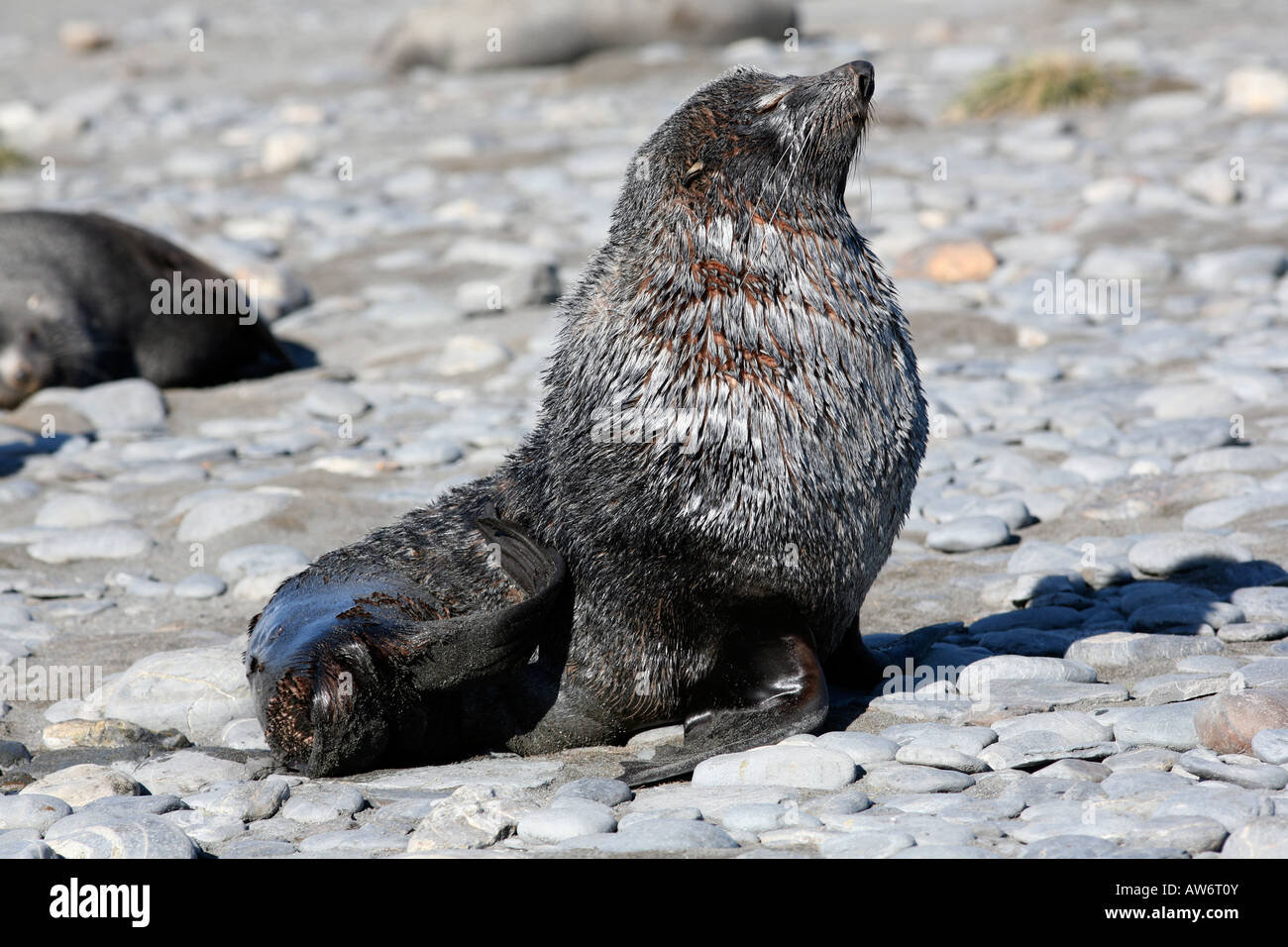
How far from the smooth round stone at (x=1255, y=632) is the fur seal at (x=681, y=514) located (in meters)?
1.11

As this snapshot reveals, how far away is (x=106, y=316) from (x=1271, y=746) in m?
7.31

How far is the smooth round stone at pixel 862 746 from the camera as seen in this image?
3785mm

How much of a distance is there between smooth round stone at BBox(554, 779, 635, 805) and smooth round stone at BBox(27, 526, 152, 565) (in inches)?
125

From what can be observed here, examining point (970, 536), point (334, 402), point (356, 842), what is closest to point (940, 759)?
point (356, 842)

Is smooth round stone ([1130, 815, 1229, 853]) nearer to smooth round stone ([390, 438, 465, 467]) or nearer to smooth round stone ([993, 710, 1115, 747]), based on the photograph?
smooth round stone ([993, 710, 1115, 747])

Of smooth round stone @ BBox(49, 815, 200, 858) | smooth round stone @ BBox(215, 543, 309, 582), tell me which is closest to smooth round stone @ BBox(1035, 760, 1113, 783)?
smooth round stone @ BBox(49, 815, 200, 858)

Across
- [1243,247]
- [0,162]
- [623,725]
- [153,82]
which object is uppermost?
[153,82]

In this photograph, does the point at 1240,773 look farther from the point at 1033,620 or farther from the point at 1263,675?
the point at 1033,620

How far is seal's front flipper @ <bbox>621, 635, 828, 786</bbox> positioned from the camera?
12.7ft

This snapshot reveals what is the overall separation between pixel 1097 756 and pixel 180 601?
11.7 feet

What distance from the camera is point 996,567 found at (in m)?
5.71

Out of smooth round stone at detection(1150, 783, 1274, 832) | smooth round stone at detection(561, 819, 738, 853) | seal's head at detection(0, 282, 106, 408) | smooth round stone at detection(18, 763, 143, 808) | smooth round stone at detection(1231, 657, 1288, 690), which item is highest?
seal's head at detection(0, 282, 106, 408)
